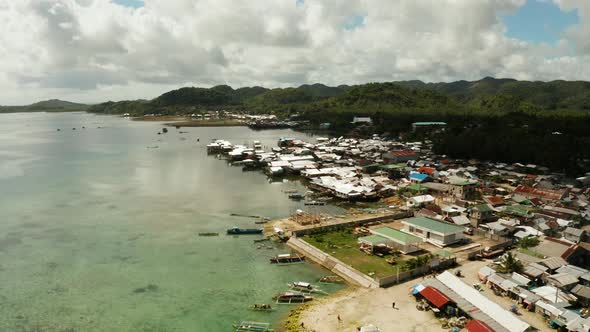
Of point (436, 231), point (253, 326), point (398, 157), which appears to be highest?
point (398, 157)

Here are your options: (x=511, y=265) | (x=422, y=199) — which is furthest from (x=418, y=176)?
(x=511, y=265)

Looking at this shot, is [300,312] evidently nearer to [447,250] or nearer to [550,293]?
[447,250]

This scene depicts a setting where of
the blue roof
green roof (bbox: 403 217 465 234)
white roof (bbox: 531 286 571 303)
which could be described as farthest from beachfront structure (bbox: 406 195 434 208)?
white roof (bbox: 531 286 571 303)

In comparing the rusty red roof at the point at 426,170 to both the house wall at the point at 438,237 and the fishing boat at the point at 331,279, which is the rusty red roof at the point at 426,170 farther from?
the fishing boat at the point at 331,279

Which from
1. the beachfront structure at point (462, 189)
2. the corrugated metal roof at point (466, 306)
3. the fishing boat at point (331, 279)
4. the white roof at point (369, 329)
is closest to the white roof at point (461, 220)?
the beachfront structure at point (462, 189)

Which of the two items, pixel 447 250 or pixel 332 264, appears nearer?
pixel 332 264

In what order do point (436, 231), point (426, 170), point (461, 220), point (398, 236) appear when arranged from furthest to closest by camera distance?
point (426, 170), point (461, 220), point (436, 231), point (398, 236)

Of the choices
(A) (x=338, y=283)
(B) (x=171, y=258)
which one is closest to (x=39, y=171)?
(B) (x=171, y=258)
